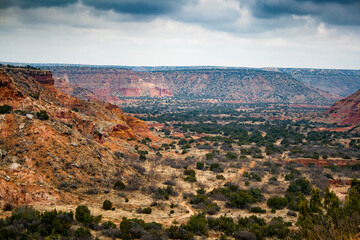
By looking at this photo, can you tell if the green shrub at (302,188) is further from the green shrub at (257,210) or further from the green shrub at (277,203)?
the green shrub at (257,210)

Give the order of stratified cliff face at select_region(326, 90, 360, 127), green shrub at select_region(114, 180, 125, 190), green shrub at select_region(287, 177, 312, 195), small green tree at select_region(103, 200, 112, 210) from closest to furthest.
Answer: small green tree at select_region(103, 200, 112, 210)
green shrub at select_region(114, 180, 125, 190)
green shrub at select_region(287, 177, 312, 195)
stratified cliff face at select_region(326, 90, 360, 127)

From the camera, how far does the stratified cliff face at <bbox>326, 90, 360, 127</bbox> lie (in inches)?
3652

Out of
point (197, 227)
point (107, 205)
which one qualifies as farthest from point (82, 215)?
point (197, 227)

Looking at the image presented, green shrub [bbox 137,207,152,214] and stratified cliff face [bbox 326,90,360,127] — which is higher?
stratified cliff face [bbox 326,90,360,127]

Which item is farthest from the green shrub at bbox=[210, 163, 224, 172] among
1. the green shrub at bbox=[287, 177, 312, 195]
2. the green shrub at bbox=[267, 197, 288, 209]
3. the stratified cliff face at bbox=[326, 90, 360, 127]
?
the stratified cliff face at bbox=[326, 90, 360, 127]

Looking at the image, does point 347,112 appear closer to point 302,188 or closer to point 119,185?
point 302,188

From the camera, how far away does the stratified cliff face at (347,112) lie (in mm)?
92762

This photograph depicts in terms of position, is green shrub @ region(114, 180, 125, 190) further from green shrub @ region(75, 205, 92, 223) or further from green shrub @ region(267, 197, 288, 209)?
green shrub @ region(267, 197, 288, 209)

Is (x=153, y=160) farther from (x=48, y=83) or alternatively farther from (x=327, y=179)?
(x=48, y=83)

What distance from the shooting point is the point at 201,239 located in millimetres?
17562

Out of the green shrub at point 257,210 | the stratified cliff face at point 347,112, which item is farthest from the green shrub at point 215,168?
the stratified cliff face at point 347,112

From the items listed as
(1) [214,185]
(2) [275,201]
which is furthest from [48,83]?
(2) [275,201]

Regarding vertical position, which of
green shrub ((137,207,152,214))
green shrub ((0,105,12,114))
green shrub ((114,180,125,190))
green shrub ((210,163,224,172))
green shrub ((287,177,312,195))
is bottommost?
green shrub ((210,163,224,172))

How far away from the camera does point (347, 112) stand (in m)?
99.7
